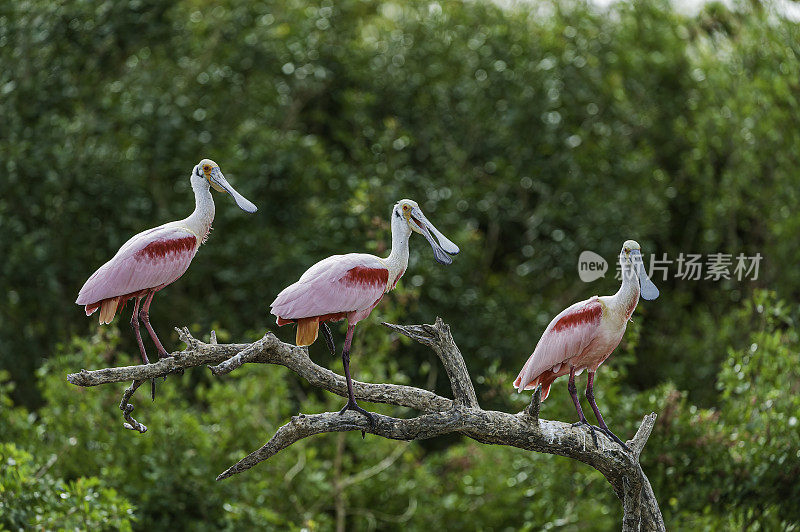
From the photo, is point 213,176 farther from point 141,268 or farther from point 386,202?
point 386,202

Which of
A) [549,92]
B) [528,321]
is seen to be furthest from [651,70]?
[528,321]

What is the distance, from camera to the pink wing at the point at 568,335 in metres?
6.04

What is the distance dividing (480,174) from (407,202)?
1417 centimetres

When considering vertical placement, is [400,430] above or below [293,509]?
above

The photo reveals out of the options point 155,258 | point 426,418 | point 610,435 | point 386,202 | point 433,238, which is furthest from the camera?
point 386,202

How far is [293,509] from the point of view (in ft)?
42.4

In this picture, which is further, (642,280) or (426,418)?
(426,418)

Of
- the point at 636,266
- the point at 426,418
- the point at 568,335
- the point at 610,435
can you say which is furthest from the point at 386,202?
the point at 636,266

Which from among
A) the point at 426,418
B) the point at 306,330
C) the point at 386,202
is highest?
the point at 306,330

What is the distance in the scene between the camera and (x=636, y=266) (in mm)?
5906

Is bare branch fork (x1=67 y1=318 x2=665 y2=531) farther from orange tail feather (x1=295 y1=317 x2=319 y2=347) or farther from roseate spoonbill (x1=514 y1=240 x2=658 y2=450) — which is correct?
roseate spoonbill (x1=514 y1=240 x2=658 y2=450)

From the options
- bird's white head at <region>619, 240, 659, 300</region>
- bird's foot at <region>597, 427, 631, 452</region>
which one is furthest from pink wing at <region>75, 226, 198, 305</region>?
bird's foot at <region>597, 427, 631, 452</region>

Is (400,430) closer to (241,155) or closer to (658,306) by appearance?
(241,155)

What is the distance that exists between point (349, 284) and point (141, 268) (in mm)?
1148
